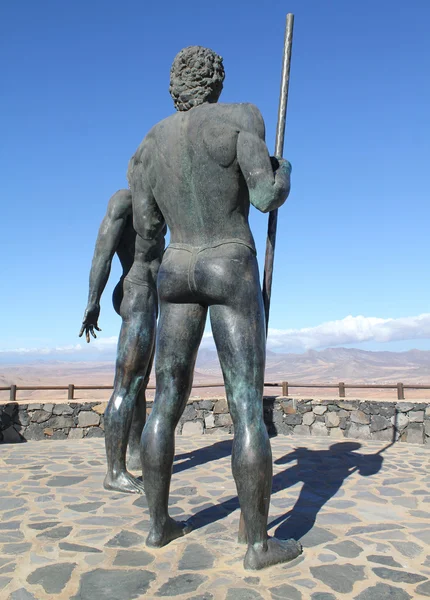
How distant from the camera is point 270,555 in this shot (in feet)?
8.24

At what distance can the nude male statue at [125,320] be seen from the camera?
4113 mm

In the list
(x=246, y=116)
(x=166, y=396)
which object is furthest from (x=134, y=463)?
(x=246, y=116)

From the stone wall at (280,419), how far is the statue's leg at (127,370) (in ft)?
9.74

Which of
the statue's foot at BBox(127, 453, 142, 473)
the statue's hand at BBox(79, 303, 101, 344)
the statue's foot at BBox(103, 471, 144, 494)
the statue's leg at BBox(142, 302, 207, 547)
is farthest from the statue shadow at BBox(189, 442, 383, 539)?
the statue's hand at BBox(79, 303, 101, 344)

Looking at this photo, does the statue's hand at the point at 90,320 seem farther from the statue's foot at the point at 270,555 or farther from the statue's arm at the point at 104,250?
the statue's foot at the point at 270,555

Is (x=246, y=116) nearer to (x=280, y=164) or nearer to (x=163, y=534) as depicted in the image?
(x=280, y=164)

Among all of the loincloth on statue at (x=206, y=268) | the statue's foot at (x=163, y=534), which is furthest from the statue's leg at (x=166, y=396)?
the loincloth on statue at (x=206, y=268)

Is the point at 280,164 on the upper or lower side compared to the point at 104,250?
upper

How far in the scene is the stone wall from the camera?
6734mm

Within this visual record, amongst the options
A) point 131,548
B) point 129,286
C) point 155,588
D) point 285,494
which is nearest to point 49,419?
point 129,286

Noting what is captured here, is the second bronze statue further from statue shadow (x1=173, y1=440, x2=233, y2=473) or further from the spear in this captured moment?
statue shadow (x1=173, y1=440, x2=233, y2=473)

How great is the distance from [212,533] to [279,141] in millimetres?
2304

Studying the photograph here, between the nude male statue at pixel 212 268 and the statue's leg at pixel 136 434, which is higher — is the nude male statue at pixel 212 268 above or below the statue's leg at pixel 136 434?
above

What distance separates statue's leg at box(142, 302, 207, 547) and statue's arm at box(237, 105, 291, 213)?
0.66 m
